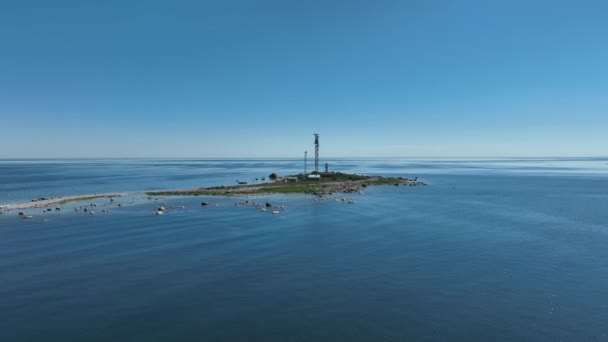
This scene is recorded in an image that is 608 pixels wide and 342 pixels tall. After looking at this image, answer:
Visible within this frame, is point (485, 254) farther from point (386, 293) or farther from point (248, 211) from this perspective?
point (248, 211)

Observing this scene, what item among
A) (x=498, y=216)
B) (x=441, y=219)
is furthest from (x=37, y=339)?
(x=498, y=216)

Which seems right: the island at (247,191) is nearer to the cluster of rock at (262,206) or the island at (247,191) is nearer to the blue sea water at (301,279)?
the blue sea water at (301,279)

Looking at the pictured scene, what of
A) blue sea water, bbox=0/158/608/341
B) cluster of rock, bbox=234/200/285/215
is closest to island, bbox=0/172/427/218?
blue sea water, bbox=0/158/608/341

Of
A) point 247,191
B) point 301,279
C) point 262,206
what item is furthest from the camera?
point 247,191

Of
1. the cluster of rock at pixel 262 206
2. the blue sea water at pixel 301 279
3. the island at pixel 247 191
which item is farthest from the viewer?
the island at pixel 247 191

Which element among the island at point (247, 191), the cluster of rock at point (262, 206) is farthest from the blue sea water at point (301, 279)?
the island at point (247, 191)

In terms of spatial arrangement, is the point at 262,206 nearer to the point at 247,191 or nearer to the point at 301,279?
the point at 247,191

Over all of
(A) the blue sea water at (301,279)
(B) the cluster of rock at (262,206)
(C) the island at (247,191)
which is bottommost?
(A) the blue sea water at (301,279)

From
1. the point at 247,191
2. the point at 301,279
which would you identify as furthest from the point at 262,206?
the point at 301,279

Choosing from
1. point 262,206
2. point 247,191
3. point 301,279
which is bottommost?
point 301,279
